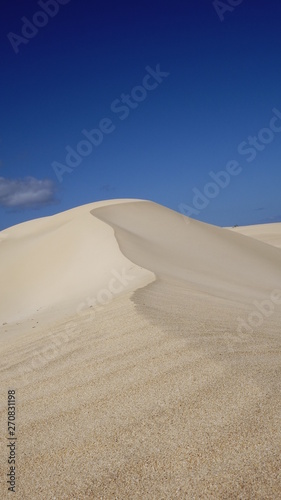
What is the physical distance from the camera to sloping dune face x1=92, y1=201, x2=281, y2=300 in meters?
8.07

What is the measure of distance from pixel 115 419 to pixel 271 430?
82 cm

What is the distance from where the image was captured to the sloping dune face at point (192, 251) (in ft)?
26.5

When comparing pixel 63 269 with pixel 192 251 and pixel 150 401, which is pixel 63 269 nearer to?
pixel 192 251

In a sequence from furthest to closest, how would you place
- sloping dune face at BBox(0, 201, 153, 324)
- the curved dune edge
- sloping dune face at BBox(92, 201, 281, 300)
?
sloping dune face at BBox(92, 201, 281, 300) → sloping dune face at BBox(0, 201, 153, 324) → the curved dune edge

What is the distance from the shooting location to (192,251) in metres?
11.8

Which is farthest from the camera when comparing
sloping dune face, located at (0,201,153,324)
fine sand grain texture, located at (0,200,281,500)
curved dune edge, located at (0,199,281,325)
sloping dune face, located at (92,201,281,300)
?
sloping dune face, located at (92,201,281,300)

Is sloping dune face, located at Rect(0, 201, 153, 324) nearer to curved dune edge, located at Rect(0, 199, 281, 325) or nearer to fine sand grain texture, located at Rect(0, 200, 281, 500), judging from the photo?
curved dune edge, located at Rect(0, 199, 281, 325)

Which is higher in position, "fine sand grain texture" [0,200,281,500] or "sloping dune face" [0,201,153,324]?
"sloping dune face" [0,201,153,324]

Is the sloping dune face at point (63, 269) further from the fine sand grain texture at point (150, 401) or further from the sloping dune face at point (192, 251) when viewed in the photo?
the fine sand grain texture at point (150, 401)

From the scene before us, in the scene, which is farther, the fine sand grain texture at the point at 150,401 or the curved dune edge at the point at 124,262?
the curved dune edge at the point at 124,262

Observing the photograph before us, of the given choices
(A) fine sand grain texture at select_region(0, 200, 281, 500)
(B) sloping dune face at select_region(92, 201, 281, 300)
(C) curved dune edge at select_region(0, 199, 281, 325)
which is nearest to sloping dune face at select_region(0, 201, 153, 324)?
(C) curved dune edge at select_region(0, 199, 281, 325)

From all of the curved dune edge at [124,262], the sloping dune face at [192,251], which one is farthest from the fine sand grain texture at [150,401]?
the sloping dune face at [192,251]

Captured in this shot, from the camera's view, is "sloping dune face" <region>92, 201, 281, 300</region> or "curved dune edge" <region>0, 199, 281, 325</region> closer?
"curved dune edge" <region>0, 199, 281, 325</region>

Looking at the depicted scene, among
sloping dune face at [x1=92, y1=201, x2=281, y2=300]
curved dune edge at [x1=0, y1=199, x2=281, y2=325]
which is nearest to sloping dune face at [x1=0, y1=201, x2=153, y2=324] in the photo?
curved dune edge at [x1=0, y1=199, x2=281, y2=325]
